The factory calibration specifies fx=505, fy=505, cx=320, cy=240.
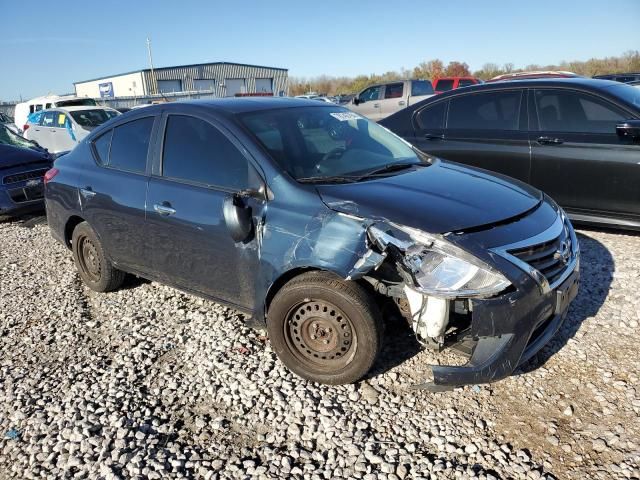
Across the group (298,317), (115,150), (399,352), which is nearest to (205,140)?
(115,150)

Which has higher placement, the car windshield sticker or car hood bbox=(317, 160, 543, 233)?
the car windshield sticker

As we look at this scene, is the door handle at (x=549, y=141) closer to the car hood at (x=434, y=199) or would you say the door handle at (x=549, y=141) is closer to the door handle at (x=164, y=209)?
the car hood at (x=434, y=199)

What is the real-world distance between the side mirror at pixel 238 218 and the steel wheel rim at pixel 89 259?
2.05 m

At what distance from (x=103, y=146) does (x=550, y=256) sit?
12.0 ft

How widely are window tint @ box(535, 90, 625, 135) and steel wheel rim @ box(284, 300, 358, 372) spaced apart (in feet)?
12.5

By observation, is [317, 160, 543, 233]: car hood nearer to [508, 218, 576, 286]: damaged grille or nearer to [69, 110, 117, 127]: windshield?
[508, 218, 576, 286]: damaged grille

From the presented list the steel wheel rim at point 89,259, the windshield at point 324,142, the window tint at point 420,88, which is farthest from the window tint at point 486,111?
the window tint at point 420,88

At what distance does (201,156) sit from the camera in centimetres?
357

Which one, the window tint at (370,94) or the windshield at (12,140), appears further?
the window tint at (370,94)

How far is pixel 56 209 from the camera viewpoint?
4848mm

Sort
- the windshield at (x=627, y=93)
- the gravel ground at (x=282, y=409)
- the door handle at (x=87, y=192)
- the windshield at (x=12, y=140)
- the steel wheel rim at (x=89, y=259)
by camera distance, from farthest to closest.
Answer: the windshield at (x=12, y=140)
the windshield at (x=627, y=93)
the steel wheel rim at (x=89, y=259)
the door handle at (x=87, y=192)
the gravel ground at (x=282, y=409)

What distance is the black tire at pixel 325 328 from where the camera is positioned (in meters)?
2.82

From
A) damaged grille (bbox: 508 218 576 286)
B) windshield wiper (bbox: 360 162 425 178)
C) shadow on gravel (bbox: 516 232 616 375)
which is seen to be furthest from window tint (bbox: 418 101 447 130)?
damaged grille (bbox: 508 218 576 286)

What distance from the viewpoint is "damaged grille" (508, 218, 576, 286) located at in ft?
8.89
